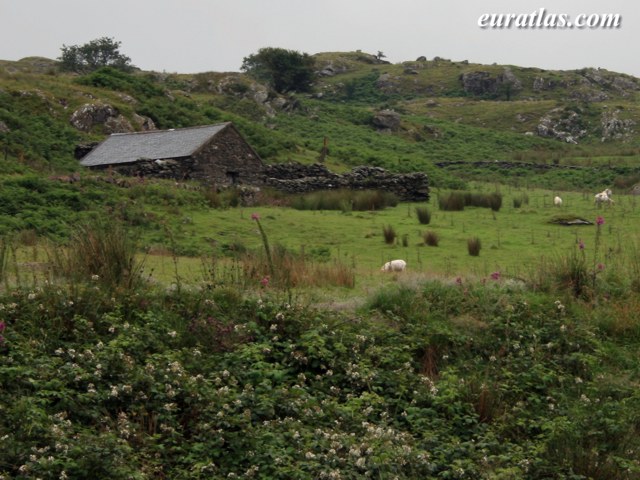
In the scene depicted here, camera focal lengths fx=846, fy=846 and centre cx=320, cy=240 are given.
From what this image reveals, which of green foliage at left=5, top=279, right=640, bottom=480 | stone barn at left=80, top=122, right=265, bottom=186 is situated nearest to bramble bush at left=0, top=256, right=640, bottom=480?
green foliage at left=5, top=279, right=640, bottom=480

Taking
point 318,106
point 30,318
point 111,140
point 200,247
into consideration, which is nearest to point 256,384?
point 30,318

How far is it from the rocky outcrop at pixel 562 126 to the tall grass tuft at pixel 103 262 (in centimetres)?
6704

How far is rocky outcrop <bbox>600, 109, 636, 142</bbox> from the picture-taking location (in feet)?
239

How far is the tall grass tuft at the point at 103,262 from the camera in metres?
9.92

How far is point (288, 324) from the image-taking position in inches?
381

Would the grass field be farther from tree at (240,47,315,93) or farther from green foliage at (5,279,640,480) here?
tree at (240,47,315,93)

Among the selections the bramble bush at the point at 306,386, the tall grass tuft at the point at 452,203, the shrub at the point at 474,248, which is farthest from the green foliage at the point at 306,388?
the tall grass tuft at the point at 452,203

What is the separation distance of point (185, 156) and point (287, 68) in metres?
46.3

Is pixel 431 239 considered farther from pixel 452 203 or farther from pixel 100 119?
pixel 100 119

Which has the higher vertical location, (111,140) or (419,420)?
(111,140)

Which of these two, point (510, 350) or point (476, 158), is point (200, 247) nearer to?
point (510, 350)

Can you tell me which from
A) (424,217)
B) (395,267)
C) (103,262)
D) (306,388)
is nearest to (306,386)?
(306,388)

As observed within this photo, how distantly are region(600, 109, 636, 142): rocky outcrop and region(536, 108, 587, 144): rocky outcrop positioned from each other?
6.10 ft

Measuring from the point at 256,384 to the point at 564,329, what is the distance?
4.09 m
